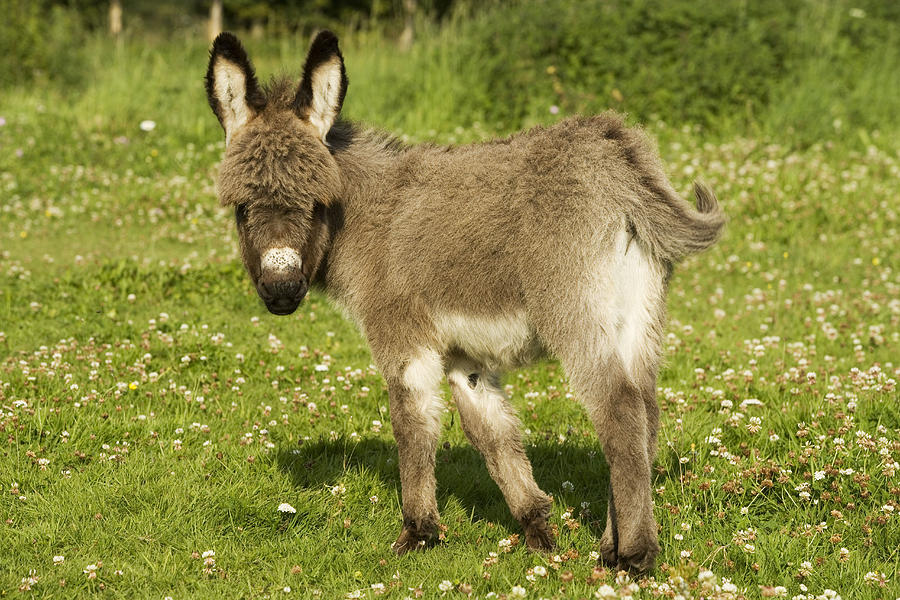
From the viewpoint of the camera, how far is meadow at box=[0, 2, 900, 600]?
401 cm

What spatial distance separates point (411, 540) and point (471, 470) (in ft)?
3.40

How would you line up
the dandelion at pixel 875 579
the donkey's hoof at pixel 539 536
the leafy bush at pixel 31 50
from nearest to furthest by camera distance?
1. the dandelion at pixel 875 579
2. the donkey's hoof at pixel 539 536
3. the leafy bush at pixel 31 50

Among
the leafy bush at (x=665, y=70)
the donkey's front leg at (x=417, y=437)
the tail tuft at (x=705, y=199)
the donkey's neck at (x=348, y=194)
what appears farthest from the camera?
the leafy bush at (x=665, y=70)

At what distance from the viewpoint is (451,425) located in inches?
227

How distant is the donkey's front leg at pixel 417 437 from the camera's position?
13.9 ft

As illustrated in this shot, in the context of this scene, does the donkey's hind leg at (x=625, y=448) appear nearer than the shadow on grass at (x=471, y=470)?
Yes

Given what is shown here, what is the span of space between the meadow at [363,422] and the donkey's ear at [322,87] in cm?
195

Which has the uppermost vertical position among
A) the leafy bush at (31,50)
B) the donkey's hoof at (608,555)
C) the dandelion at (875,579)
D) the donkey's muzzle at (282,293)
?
the donkey's muzzle at (282,293)

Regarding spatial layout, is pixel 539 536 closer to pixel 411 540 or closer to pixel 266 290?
pixel 411 540

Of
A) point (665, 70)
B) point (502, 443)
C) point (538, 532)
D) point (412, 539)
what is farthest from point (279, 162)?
point (665, 70)

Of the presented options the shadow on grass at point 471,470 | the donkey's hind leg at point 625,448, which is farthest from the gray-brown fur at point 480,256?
the shadow on grass at point 471,470

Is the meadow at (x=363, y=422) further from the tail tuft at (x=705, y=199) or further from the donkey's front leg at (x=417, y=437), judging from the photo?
the tail tuft at (x=705, y=199)

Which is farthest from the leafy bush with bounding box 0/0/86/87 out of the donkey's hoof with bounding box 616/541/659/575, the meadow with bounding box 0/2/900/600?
the donkey's hoof with bounding box 616/541/659/575

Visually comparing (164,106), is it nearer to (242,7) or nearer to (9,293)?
(9,293)
